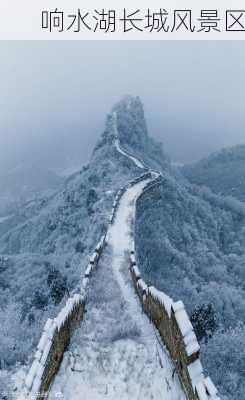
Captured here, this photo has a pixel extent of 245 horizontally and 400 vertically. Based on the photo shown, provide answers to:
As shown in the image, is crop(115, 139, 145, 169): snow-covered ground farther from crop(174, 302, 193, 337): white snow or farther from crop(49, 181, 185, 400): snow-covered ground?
crop(174, 302, 193, 337): white snow

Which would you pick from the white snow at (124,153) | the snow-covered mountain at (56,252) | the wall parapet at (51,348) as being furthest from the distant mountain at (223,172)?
the wall parapet at (51,348)

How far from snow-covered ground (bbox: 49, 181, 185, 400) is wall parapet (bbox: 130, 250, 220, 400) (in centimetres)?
39

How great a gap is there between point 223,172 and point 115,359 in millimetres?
156300

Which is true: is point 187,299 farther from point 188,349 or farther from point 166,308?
point 188,349

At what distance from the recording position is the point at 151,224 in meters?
46.6

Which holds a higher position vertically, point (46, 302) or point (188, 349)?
point (188, 349)

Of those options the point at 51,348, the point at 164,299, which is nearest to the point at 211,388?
the point at 51,348

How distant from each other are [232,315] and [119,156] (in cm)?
4289

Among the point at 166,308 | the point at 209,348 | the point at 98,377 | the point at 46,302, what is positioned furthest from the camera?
the point at 46,302

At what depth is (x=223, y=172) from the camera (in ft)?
538

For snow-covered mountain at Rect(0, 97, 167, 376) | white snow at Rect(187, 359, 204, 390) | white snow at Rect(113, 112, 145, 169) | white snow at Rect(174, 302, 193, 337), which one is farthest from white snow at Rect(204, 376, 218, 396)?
white snow at Rect(113, 112, 145, 169)

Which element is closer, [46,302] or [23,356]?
[23,356]

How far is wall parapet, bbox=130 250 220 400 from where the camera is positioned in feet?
31.0

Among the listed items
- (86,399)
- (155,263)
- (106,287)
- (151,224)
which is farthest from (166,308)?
(151,224)
